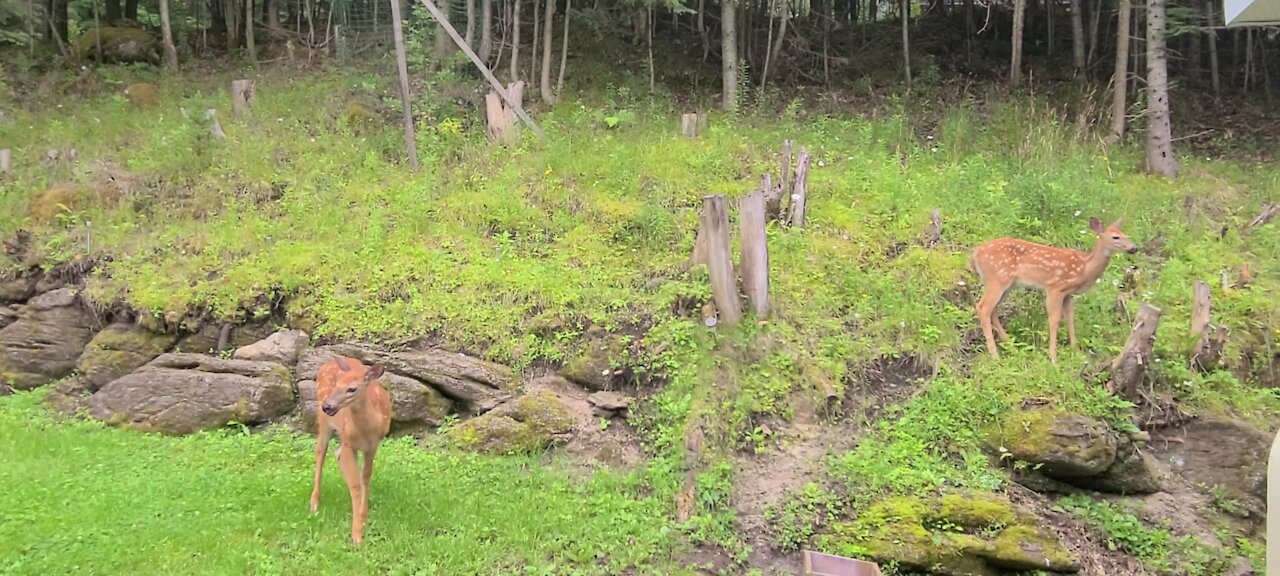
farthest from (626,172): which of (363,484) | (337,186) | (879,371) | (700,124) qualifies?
(363,484)

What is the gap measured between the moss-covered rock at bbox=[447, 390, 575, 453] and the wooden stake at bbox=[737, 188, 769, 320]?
175 centimetres

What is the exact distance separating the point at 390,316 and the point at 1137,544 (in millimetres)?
5841

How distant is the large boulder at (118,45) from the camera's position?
1466 cm

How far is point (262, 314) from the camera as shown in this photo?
7.78 meters

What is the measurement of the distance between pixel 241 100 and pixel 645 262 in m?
6.80

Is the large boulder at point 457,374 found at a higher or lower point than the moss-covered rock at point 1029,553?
higher

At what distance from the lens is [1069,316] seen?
654 centimetres

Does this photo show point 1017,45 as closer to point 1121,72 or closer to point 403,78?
point 1121,72

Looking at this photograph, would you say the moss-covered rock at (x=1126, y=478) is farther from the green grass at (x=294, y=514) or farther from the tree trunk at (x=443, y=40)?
the tree trunk at (x=443, y=40)

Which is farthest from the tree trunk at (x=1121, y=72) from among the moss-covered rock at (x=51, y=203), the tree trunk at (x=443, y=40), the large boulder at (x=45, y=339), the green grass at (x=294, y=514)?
the moss-covered rock at (x=51, y=203)

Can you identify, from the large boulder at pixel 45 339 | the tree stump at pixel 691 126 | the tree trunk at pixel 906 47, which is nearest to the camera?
the large boulder at pixel 45 339

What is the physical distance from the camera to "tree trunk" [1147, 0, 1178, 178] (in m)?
10.1

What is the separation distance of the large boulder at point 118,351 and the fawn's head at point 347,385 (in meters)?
3.95

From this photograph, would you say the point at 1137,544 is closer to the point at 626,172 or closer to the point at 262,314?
the point at 626,172
